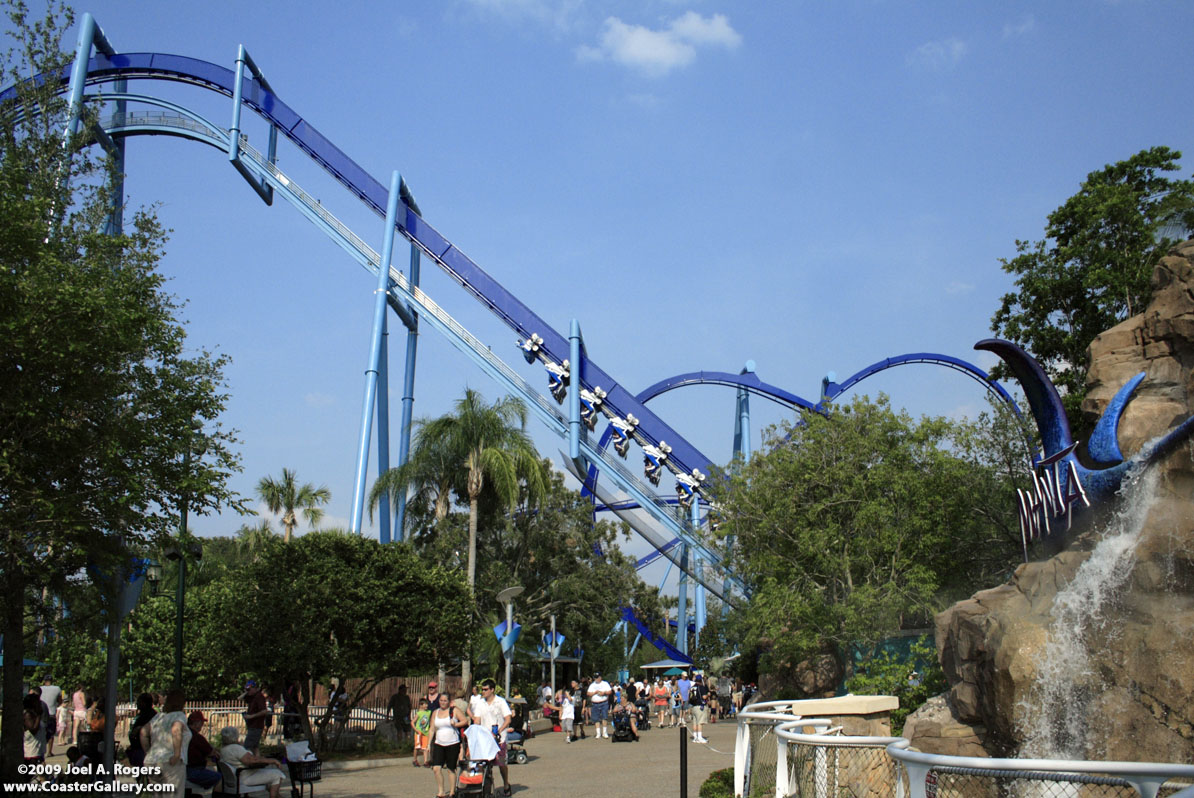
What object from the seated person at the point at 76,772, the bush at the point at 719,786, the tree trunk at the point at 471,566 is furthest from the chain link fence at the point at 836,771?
the tree trunk at the point at 471,566

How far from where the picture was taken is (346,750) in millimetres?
18969

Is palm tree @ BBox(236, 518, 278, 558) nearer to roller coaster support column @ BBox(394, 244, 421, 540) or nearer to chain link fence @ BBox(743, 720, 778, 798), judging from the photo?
roller coaster support column @ BBox(394, 244, 421, 540)

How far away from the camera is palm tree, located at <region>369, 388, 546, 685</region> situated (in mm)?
27594

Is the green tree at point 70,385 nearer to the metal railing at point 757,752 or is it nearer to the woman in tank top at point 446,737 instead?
the woman in tank top at point 446,737

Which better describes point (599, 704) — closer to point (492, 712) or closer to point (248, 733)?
point (248, 733)

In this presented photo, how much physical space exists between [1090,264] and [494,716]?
59.9ft

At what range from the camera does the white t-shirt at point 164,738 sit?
838 centimetres

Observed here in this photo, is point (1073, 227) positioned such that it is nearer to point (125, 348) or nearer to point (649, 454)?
point (649, 454)

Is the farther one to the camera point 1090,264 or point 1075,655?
point 1090,264

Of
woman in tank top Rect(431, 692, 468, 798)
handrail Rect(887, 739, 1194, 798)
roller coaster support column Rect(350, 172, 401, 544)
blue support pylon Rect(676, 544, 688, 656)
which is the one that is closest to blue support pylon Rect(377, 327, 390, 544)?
roller coaster support column Rect(350, 172, 401, 544)

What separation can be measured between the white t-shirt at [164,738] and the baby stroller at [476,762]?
307 cm

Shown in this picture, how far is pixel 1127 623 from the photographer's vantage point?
9.67 metres

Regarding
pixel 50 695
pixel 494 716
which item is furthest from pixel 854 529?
pixel 50 695

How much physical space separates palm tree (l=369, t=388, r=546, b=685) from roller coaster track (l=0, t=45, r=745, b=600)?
1.10 m
